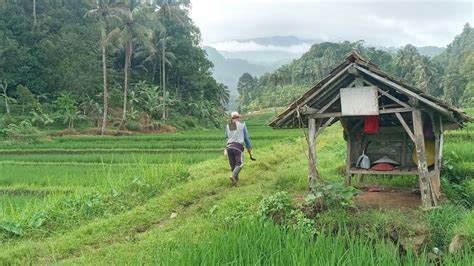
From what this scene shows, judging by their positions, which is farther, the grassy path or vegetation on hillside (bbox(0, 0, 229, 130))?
vegetation on hillside (bbox(0, 0, 229, 130))

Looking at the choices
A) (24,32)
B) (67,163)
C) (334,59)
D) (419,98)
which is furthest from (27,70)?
(334,59)

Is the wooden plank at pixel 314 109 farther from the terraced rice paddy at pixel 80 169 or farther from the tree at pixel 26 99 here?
the tree at pixel 26 99

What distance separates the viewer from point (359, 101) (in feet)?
27.5

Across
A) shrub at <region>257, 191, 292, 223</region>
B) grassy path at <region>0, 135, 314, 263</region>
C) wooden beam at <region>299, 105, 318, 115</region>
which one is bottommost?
grassy path at <region>0, 135, 314, 263</region>

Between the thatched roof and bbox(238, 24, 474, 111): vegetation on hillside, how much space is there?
40.3 meters

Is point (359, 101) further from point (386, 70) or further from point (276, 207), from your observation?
point (386, 70)

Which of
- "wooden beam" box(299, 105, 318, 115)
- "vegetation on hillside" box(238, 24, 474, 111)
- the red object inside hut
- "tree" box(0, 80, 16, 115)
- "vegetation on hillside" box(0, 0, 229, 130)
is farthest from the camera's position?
"vegetation on hillside" box(238, 24, 474, 111)

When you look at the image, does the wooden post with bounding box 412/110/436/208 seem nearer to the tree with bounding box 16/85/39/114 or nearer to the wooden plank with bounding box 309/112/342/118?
the wooden plank with bounding box 309/112/342/118

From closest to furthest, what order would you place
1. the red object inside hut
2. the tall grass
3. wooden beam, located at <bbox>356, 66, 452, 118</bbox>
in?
1. the tall grass
2. wooden beam, located at <bbox>356, 66, 452, 118</bbox>
3. the red object inside hut

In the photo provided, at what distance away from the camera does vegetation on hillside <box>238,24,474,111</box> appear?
56.1 m

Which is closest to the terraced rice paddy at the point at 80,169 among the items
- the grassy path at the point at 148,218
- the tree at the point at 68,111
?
the grassy path at the point at 148,218

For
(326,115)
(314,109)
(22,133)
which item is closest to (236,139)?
(314,109)

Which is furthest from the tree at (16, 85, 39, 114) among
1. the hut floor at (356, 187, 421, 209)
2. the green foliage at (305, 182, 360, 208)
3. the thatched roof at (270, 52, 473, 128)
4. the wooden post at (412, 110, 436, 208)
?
the wooden post at (412, 110, 436, 208)

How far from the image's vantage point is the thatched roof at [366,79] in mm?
7863
